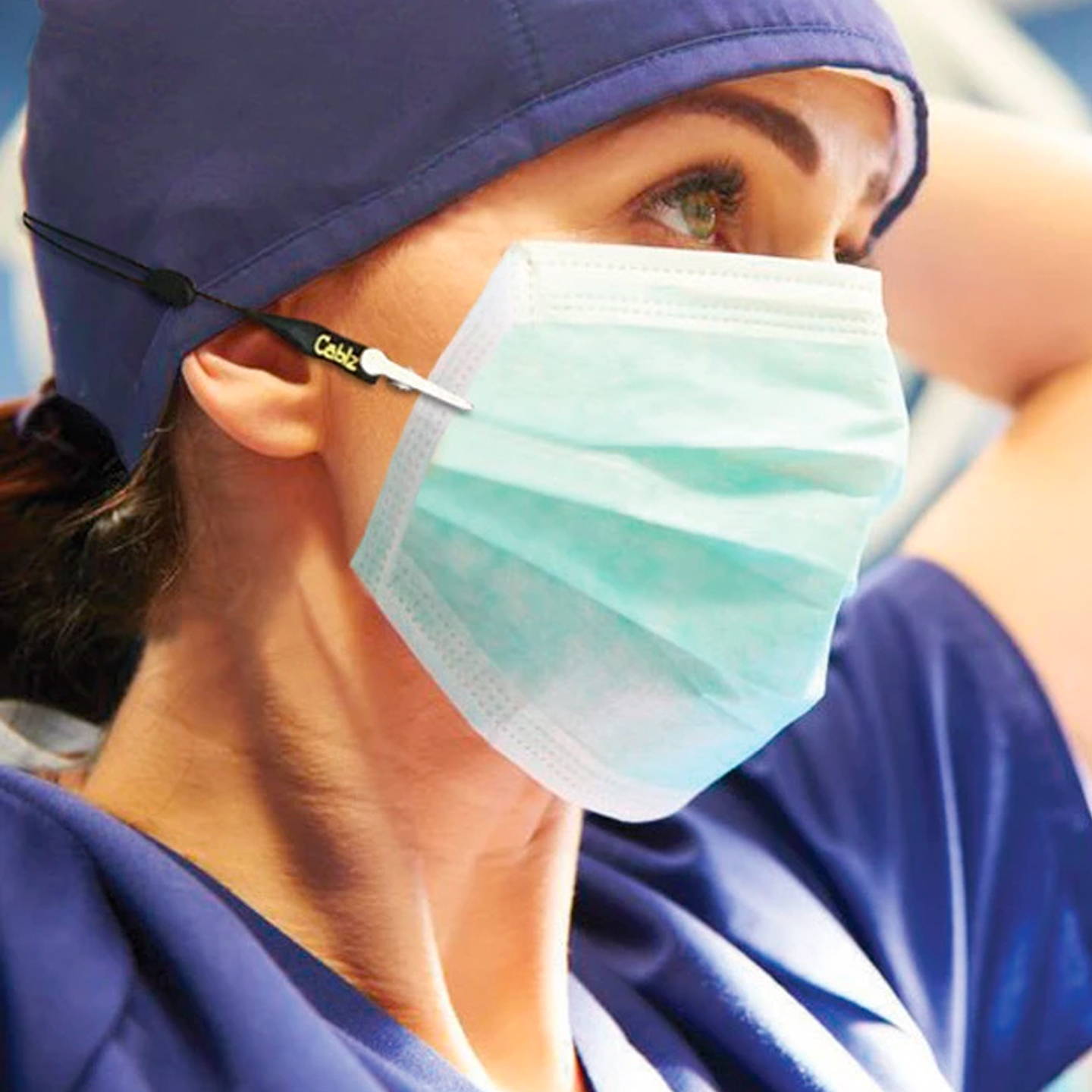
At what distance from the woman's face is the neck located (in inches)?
2.5

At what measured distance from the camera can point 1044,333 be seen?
60.9 inches

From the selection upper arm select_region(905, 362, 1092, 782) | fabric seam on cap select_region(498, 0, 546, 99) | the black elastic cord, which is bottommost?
upper arm select_region(905, 362, 1092, 782)

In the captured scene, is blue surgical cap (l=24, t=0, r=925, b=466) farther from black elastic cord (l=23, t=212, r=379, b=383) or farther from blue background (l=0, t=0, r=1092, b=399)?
blue background (l=0, t=0, r=1092, b=399)

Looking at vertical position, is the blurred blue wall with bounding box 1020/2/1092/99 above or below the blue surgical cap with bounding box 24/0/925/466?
above

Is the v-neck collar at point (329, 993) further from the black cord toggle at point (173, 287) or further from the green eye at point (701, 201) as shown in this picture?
the green eye at point (701, 201)

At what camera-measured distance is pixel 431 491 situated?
103 cm

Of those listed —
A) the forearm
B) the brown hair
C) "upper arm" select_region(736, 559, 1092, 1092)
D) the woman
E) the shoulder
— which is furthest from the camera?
the forearm

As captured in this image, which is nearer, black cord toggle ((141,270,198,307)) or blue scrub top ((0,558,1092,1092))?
blue scrub top ((0,558,1092,1092))

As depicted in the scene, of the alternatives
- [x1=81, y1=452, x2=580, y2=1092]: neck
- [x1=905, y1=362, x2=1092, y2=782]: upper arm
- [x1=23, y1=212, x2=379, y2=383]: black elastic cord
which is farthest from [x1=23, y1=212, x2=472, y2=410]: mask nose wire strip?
[x1=905, y1=362, x2=1092, y2=782]: upper arm

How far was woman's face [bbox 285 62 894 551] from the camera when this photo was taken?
3.40 feet

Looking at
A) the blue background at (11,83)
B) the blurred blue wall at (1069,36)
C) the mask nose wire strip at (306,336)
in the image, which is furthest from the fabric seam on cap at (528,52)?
the blurred blue wall at (1069,36)

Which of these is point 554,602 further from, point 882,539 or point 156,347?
point 882,539

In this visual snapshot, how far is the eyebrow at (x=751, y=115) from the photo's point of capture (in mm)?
1043

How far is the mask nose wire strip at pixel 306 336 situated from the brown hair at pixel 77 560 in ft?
0.29
